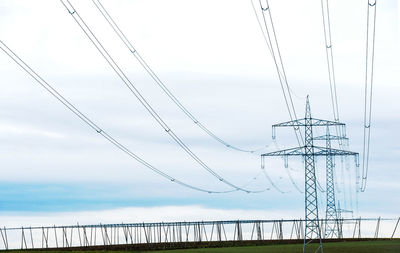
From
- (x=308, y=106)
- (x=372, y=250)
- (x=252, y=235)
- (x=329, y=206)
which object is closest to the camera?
(x=372, y=250)

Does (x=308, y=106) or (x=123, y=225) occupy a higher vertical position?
(x=308, y=106)

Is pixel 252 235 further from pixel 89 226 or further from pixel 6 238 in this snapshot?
pixel 6 238

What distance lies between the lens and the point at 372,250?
129 feet

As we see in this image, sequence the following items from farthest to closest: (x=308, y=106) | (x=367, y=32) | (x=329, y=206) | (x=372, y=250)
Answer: (x=329, y=206) → (x=308, y=106) → (x=372, y=250) → (x=367, y=32)

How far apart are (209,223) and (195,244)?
358 inches

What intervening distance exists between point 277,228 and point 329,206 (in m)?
7.03

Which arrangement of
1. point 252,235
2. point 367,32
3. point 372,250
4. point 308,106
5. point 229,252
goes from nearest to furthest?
point 367,32 → point 372,250 → point 229,252 → point 308,106 → point 252,235

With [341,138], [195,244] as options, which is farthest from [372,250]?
[341,138]

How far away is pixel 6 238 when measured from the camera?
6531 cm

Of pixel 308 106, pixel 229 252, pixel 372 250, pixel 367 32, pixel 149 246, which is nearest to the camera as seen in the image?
pixel 367 32

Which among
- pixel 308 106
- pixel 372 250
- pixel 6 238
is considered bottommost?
pixel 372 250

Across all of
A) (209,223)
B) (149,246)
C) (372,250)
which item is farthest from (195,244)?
(372,250)

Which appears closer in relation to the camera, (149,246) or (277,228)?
(149,246)

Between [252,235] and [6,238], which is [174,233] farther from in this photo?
[6,238]
